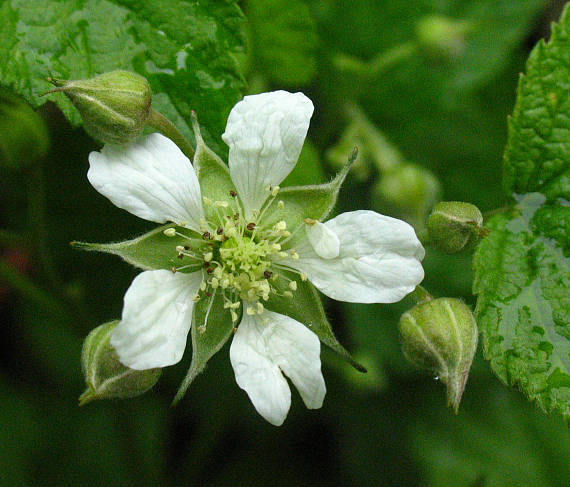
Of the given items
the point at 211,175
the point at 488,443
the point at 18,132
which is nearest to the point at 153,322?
the point at 211,175

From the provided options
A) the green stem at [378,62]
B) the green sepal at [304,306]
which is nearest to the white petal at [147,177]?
the green sepal at [304,306]

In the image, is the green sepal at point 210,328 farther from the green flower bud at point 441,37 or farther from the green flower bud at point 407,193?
the green flower bud at point 441,37

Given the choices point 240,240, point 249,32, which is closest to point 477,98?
point 249,32

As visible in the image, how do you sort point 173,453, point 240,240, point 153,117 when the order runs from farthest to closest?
point 173,453 → point 240,240 → point 153,117

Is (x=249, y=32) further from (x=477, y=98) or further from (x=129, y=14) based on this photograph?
(x=477, y=98)

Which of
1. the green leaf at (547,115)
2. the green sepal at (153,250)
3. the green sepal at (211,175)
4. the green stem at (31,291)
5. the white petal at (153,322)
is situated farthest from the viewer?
the green stem at (31,291)

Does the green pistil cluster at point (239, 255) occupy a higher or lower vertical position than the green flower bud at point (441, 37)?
lower
